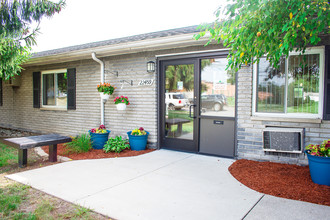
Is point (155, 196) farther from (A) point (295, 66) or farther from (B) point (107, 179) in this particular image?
(A) point (295, 66)

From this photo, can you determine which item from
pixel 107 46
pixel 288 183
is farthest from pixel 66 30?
pixel 288 183

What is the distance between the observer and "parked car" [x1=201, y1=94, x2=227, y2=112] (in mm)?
4988

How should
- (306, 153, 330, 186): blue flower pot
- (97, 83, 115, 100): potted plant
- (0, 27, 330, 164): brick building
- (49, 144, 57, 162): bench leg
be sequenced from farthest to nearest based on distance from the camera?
(97, 83, 115, 100): potted plant < (49, 144, 57, 162): bench leg < (0, 27, 330, 164): brick building < (306, 153, 330, 186): blue flower pot

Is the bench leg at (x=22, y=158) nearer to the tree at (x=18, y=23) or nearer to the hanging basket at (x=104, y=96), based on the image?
the hanging basket at (x=104, y=96)

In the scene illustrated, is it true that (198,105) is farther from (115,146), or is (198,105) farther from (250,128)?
(115,146)

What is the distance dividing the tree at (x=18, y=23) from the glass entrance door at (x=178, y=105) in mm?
3205

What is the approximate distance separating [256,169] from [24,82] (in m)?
8.54

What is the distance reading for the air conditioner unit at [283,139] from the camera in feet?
13.4

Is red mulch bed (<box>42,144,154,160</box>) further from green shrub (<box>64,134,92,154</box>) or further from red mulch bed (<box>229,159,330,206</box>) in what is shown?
red mulch bed (<box>229,159,330,206</box>)

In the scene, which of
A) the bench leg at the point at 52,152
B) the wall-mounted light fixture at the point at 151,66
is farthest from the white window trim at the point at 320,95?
the bench leg at the point at 52,152

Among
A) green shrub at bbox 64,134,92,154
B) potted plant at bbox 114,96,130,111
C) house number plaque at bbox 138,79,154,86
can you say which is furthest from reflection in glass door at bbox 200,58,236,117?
green shrub at bbox 64,134,92,154

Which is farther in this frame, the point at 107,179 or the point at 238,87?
the point at 238,87

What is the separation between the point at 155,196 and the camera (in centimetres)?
315

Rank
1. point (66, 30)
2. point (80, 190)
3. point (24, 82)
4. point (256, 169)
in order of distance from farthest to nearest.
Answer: point (66, 30) → point (24, 82) → point (256, 169) → point (80, 190)
